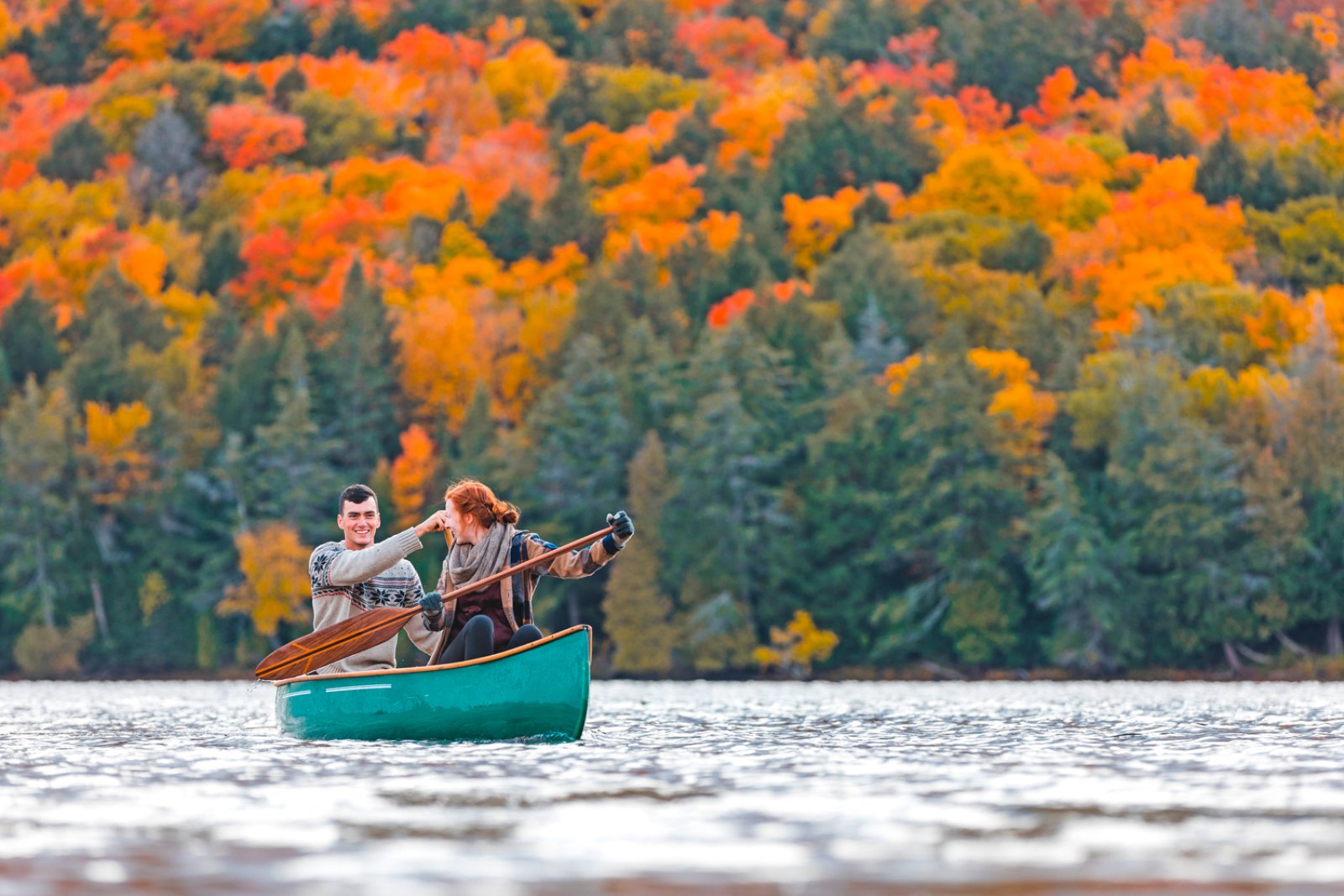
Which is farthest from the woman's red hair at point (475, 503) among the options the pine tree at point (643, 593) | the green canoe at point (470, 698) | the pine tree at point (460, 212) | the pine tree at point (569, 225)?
the pine tree at point (460, 212)

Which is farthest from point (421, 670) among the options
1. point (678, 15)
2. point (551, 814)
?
point (678, 15)

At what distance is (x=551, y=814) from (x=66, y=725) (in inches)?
622

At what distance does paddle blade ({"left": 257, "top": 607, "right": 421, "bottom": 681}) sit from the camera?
19891 mm

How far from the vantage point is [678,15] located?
18462 centimetres

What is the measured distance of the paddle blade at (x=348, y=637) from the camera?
1989cm

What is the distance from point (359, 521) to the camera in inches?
768

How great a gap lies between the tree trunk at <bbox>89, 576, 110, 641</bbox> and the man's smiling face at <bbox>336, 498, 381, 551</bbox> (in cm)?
7155

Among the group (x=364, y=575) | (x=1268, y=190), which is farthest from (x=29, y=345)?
(x=364, y=575)

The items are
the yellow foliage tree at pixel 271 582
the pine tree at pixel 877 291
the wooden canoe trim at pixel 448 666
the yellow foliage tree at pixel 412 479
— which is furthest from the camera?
the pine tree at pixel 877 291

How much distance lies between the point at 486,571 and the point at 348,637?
162 centimetres

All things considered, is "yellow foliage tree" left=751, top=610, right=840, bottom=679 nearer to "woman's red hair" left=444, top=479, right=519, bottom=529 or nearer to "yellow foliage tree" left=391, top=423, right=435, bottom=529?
"yellow foliage tree" left=391, top=423, right=435, bottom=529

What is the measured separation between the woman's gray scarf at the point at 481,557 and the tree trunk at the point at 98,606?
236 ft

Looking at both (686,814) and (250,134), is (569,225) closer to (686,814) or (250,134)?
(250,134)

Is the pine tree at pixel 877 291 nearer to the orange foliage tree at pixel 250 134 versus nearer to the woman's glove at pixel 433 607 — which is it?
the orange foliage tree at pixel 250 134
